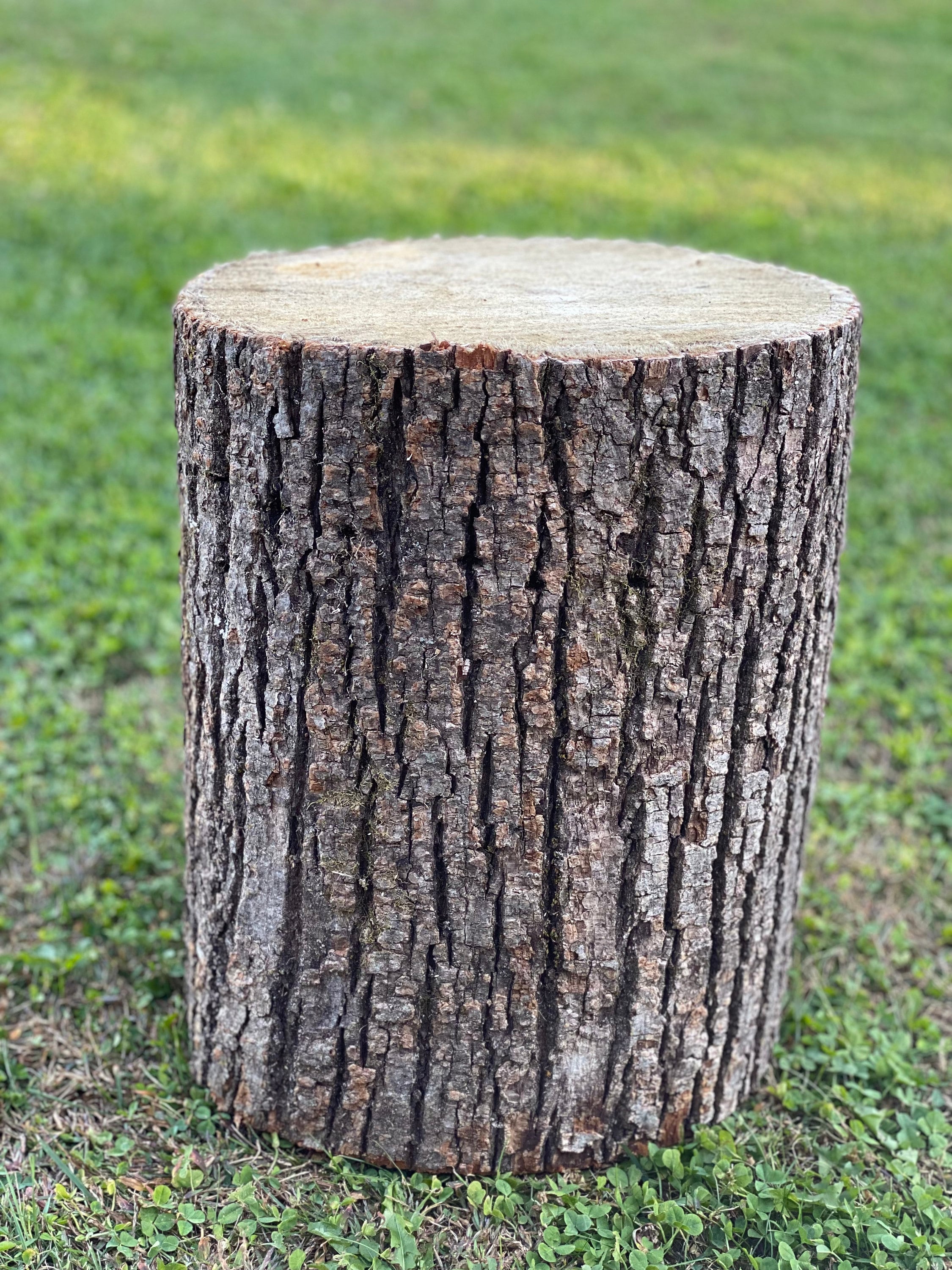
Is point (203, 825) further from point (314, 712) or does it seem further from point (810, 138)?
point (810, 138)

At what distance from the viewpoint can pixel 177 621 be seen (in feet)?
13.7

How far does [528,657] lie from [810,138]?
11139 millimetres

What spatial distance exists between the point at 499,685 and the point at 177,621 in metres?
2.54

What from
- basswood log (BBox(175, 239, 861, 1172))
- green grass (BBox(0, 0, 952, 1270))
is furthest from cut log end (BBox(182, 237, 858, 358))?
green grass (BBox(0, 0, 952, 1270))

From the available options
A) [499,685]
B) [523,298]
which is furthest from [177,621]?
[499,685]

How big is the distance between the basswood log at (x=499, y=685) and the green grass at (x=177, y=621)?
18 centimetres

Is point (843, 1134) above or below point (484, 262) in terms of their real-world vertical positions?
below

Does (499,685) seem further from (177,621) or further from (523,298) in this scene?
(177,621)

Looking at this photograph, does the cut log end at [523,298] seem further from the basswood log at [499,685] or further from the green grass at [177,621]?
the green grass at [177,621]

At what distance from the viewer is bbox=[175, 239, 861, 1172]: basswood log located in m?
1.81

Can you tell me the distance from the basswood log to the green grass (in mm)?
178

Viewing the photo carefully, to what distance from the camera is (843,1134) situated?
7.56 ft

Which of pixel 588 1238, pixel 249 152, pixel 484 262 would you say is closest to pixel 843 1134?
pixel 588 1238

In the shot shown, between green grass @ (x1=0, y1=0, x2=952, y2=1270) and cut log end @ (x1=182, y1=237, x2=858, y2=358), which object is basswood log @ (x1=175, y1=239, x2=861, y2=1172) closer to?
cut log end @ (x1=182, y1=237, x2=858, y2=358)
